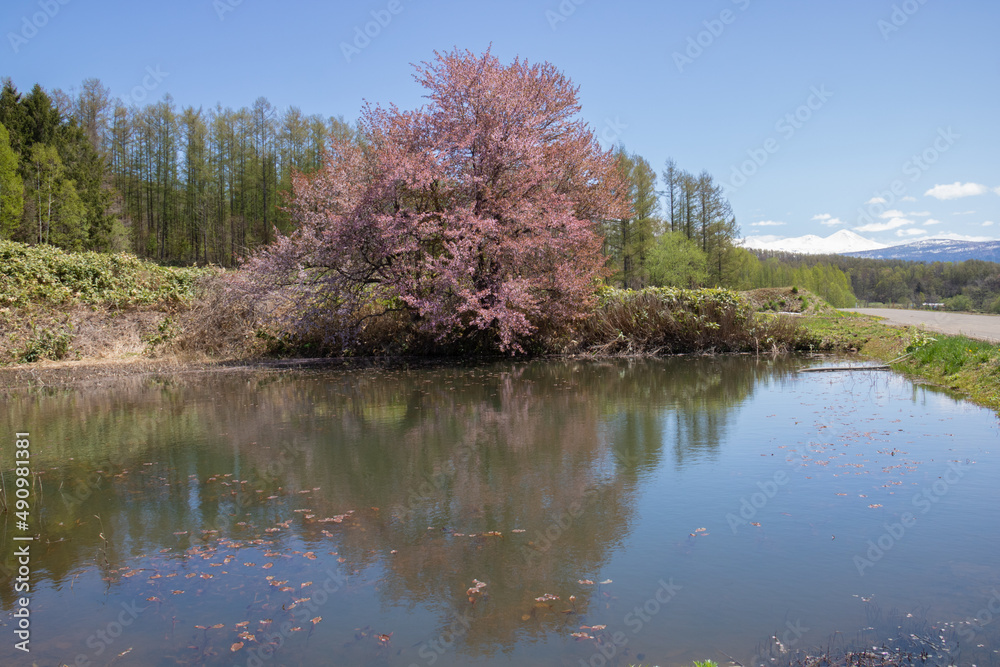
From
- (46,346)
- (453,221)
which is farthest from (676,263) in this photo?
(46,346)

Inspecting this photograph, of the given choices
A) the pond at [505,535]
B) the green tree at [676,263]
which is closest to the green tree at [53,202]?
the pond at [505,535]

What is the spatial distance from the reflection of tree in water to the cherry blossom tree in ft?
14.8

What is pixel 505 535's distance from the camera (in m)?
5.08

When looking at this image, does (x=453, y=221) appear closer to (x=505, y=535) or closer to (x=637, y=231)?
(x=505, y=535)

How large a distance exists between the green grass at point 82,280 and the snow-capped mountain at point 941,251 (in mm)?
115648

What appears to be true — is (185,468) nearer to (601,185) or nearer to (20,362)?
(20,362)

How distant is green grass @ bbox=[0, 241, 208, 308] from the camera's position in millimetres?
17141

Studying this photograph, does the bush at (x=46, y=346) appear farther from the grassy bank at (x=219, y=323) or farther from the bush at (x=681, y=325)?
the bush at (x=681, y=325)

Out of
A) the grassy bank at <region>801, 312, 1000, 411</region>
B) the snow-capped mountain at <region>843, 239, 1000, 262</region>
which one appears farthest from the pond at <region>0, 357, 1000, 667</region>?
the snow-capped mountain at <region>843, 239, 1000, 262</region>

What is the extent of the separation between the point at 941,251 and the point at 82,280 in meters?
164

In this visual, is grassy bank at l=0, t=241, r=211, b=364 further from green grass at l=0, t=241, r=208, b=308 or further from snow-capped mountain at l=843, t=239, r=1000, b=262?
snow-capped mountain at l=843, t=239, r=1000, b=262

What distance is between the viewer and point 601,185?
61.5 ft

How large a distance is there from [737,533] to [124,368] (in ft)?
49.9

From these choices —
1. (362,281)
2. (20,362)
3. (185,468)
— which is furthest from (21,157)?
(185,468)
